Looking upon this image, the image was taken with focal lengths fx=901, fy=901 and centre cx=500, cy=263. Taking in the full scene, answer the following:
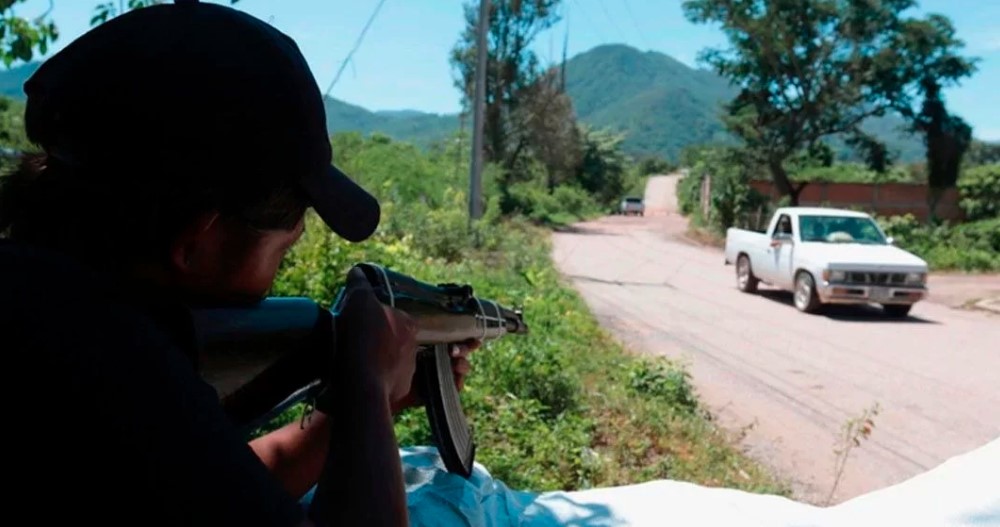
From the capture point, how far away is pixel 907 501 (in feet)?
7.98

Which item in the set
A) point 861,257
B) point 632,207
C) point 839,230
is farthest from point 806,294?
point 632,207

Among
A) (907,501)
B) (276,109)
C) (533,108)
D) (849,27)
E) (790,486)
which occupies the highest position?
(849,27)

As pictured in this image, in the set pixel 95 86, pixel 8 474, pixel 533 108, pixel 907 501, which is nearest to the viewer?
pixel 8 474

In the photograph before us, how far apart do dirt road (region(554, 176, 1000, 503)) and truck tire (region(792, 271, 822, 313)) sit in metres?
0.22

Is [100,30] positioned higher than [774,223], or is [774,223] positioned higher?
[100,30]

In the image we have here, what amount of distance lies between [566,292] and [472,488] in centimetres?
962

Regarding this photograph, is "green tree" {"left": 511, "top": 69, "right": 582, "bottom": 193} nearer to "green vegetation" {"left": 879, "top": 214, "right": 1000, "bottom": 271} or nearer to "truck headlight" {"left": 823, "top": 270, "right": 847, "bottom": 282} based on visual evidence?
"green vegetation" {"left": 879, "top": 214, "right": 1000, "bottom": 271}

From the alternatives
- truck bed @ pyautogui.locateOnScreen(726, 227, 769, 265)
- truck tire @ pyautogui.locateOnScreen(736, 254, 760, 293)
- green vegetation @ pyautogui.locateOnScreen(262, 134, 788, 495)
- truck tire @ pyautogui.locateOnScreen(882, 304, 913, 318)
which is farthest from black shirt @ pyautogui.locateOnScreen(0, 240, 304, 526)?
truck tire @ pyautogui.locateOnScreen(736, 254, 760, 293)

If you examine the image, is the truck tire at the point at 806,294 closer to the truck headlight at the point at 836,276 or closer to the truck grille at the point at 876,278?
the truck headlight at the point at 836,276

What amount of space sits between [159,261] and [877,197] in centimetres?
3427

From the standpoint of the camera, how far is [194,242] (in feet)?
3.65

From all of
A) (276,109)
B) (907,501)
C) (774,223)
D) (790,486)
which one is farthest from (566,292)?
(276,109)

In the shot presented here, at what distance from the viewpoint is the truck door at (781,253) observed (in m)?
13.4

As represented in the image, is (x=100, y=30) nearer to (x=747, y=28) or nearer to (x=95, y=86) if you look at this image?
(x=95, y=86)
